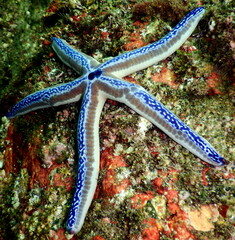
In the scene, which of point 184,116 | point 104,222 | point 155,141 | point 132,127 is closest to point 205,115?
point 184,116

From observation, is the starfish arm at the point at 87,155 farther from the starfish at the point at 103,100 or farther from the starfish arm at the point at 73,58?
the starfish arm at the point at 73,58

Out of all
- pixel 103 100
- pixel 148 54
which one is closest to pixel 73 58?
pixel 103 100

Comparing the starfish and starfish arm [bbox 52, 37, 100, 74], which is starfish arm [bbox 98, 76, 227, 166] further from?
starfish arm [bbox 52, 37, 100, 74]

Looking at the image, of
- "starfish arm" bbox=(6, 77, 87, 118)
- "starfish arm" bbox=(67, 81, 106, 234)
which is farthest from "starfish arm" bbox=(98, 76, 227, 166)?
"starfish arm" bbox=(6, 77, 87, 118)

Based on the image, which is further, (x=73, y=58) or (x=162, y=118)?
(x=73, y=58)

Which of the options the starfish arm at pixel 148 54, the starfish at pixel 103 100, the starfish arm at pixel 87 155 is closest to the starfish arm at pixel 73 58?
the starfish at pixel 103 100

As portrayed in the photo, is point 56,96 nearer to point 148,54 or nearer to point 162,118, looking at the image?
point 148,54
